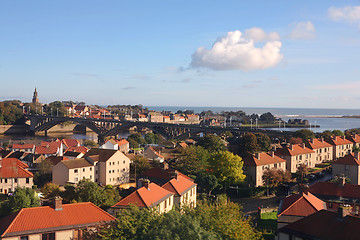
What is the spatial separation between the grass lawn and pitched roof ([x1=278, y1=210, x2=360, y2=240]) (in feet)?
25.7

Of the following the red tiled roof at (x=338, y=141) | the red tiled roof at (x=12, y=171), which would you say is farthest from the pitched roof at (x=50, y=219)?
the red tiled roof at (x=338, y=141)

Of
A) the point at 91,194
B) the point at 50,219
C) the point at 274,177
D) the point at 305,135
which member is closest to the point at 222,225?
the point at 50,219

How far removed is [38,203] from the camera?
29188 millimetres

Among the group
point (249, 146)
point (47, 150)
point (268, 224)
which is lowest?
point (268, 224)

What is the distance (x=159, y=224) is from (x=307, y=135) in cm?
6834

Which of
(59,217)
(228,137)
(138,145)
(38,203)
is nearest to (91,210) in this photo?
(59,217)

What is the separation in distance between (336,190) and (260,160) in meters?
16.1

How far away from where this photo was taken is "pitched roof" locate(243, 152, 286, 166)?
166 ft

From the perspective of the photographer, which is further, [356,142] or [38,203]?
[356,142]

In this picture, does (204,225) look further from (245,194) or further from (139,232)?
(245,194)

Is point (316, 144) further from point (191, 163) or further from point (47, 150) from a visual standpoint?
point (47, 150)

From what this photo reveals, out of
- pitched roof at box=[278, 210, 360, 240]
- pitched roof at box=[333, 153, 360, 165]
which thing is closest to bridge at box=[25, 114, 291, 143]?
pitched roof at box=[333, 153, 360, 165]

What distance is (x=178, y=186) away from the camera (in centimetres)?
3431

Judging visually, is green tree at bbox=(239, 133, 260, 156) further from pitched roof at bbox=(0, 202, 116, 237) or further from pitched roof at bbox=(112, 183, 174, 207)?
pitched roof at bbox=(0, 202, 116, 237)
